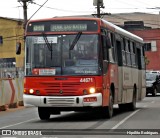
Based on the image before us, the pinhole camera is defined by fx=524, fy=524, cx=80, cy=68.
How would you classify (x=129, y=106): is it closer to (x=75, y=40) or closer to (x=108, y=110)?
(x=108, y=110)

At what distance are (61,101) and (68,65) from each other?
1.13m

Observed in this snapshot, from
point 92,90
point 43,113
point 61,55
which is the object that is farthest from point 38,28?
point 43,113

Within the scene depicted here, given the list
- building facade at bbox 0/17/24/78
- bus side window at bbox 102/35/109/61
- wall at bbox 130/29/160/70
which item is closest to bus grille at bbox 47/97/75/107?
bus side window at bbox 102/35/109/61

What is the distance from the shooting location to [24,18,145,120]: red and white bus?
629 inches

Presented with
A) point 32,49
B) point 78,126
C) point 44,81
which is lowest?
point 78,126

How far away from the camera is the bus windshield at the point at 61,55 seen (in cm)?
1608

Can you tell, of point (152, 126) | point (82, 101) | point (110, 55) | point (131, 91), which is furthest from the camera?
point (131, 91)

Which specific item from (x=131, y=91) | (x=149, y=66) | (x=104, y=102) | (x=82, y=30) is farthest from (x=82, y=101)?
(x=149, y=66)

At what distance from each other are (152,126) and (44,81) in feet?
12.4

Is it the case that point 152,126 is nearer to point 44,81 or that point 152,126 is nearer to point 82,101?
point 82,101

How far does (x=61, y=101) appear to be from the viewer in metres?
15.9

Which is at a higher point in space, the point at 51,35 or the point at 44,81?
the point at 51,35

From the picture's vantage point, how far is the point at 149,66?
280 ft

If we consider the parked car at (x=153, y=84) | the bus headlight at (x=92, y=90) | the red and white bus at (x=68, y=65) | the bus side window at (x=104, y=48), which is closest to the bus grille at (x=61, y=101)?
the red and white bus at (x=68, y=65)
